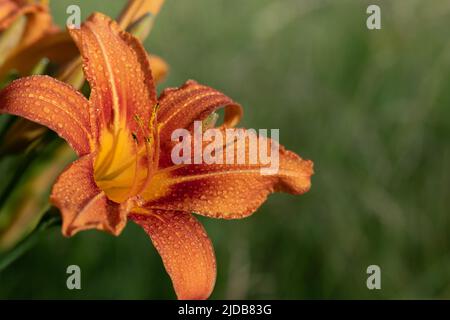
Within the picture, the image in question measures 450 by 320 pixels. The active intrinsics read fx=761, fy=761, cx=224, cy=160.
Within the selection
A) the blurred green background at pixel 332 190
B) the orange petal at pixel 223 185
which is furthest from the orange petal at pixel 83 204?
the blurred green background at pixel 332 190

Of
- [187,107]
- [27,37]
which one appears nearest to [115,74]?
[187,107]

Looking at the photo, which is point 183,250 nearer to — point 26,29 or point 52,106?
point 52,106

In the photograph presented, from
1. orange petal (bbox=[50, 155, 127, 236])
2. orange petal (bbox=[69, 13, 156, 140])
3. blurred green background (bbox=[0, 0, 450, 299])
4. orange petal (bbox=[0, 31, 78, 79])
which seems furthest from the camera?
blurred green background (bbox=[0, 0, 450, 299])

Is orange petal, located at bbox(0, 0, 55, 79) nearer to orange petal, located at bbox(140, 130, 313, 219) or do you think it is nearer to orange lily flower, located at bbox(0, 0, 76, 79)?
orange lily flower, located at bbox(0, 0, 76, 79)

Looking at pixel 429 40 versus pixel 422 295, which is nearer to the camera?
pixel 422 295

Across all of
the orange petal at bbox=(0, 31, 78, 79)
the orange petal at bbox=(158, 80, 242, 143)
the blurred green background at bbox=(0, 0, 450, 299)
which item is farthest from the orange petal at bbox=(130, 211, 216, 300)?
the blurred green background at bbox=(0, 0, 450, 299)

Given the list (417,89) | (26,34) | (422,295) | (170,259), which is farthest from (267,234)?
(170,259)

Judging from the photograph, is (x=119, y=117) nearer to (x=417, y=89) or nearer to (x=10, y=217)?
(x=10, y=217)
